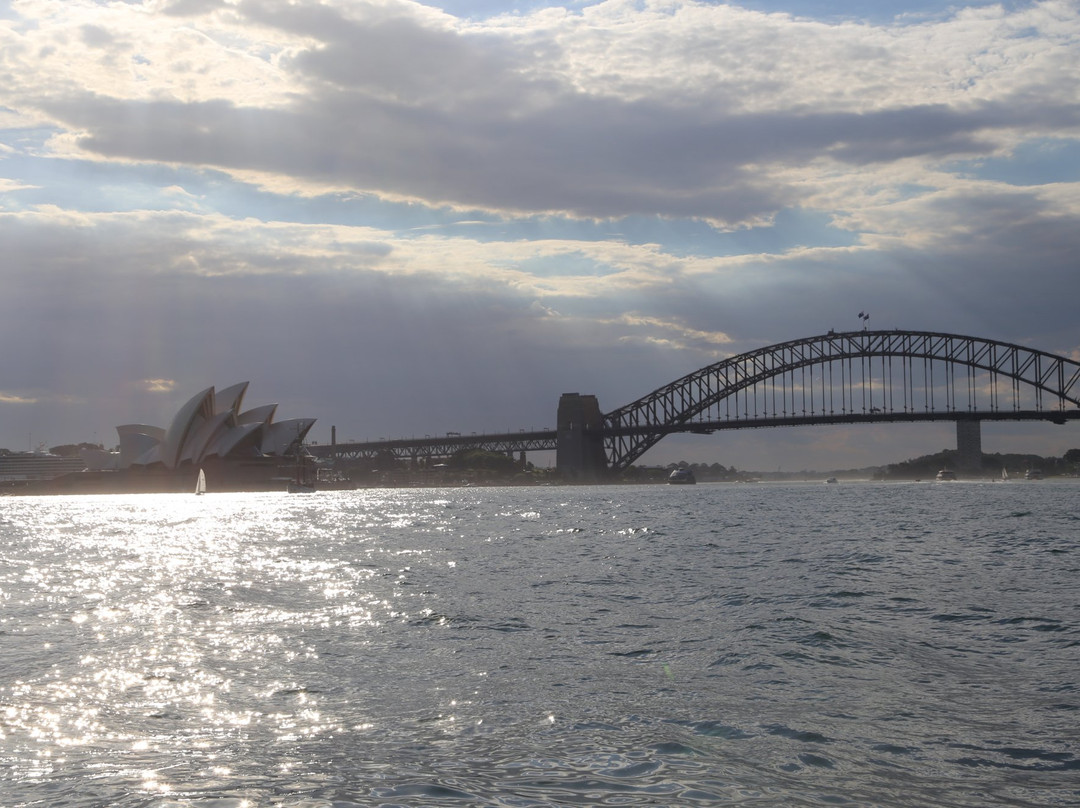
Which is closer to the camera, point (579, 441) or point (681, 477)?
point (579, 441)

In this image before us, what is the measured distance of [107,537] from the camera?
46938 mm

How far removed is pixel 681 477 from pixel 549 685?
17120cm

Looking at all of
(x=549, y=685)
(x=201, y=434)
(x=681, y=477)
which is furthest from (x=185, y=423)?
(x=549, y=685)

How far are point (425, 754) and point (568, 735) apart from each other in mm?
1377

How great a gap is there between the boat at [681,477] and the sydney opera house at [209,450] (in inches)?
2428

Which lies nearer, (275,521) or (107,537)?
(107,537)

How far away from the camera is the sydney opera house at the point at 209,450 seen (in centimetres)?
14012

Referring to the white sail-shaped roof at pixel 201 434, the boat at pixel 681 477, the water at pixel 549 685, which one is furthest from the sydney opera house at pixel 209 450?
the water at pixel 549 685

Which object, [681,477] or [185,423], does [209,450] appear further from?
[681,477]

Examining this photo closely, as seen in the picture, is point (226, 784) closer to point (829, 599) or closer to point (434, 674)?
point (434, 674)

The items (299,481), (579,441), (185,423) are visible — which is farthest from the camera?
(579,441)

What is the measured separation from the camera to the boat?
7126 inches

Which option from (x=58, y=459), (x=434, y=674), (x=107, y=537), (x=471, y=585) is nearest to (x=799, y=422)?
(x=107, y=537)

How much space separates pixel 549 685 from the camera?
1240 cm
